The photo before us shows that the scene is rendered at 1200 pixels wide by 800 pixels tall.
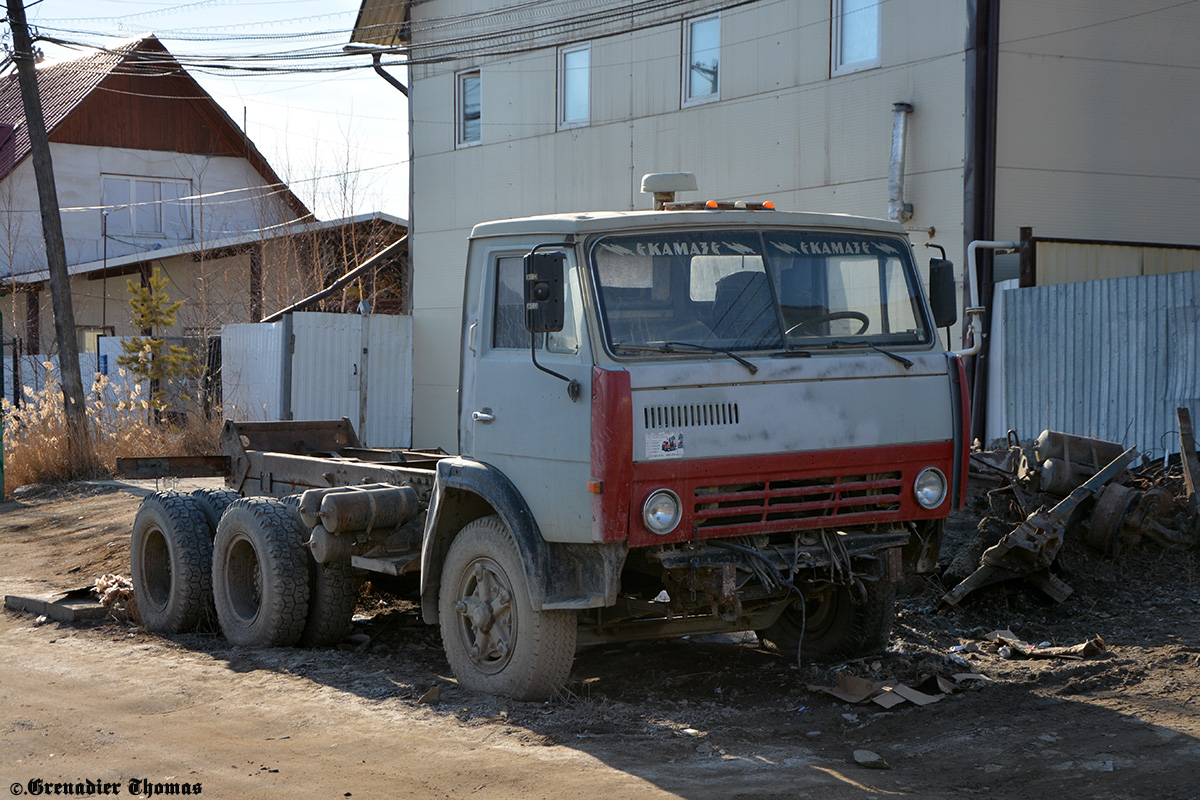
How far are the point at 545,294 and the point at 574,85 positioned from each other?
13136mm

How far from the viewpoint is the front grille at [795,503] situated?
594 cm

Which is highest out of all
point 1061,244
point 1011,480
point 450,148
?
point 450,148

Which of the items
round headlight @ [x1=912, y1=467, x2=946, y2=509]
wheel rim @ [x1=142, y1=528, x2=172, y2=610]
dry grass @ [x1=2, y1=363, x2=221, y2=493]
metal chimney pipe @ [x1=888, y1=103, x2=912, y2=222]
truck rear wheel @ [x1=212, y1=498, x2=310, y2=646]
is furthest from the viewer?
dry grass @ [x1=2, y1=363, x2=221, y2=493]

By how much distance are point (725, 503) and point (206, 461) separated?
5448mm

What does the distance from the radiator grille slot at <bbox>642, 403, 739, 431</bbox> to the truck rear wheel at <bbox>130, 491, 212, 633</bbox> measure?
13.8ft

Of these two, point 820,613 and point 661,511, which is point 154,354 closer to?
point 820,613

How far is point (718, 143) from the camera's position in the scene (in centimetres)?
1582

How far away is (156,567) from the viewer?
8977 millimetres

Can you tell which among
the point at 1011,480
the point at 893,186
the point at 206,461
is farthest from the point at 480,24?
the point at 1011,480

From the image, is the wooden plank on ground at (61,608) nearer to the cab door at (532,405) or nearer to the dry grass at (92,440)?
the cab door at (532,405)

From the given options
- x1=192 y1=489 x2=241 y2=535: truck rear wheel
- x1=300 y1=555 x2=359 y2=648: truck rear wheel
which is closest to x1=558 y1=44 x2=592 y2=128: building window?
x1=192 y1=489 x2=241 y2=535: truck rear wheel

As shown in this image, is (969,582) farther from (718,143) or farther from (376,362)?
(376,362)

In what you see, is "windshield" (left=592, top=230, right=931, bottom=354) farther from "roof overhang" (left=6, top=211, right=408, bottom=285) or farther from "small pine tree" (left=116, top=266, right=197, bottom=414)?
"roof overhang" (left=6, top=211, right=408, bottom=285)

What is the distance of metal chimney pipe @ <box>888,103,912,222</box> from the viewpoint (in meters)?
13.4
